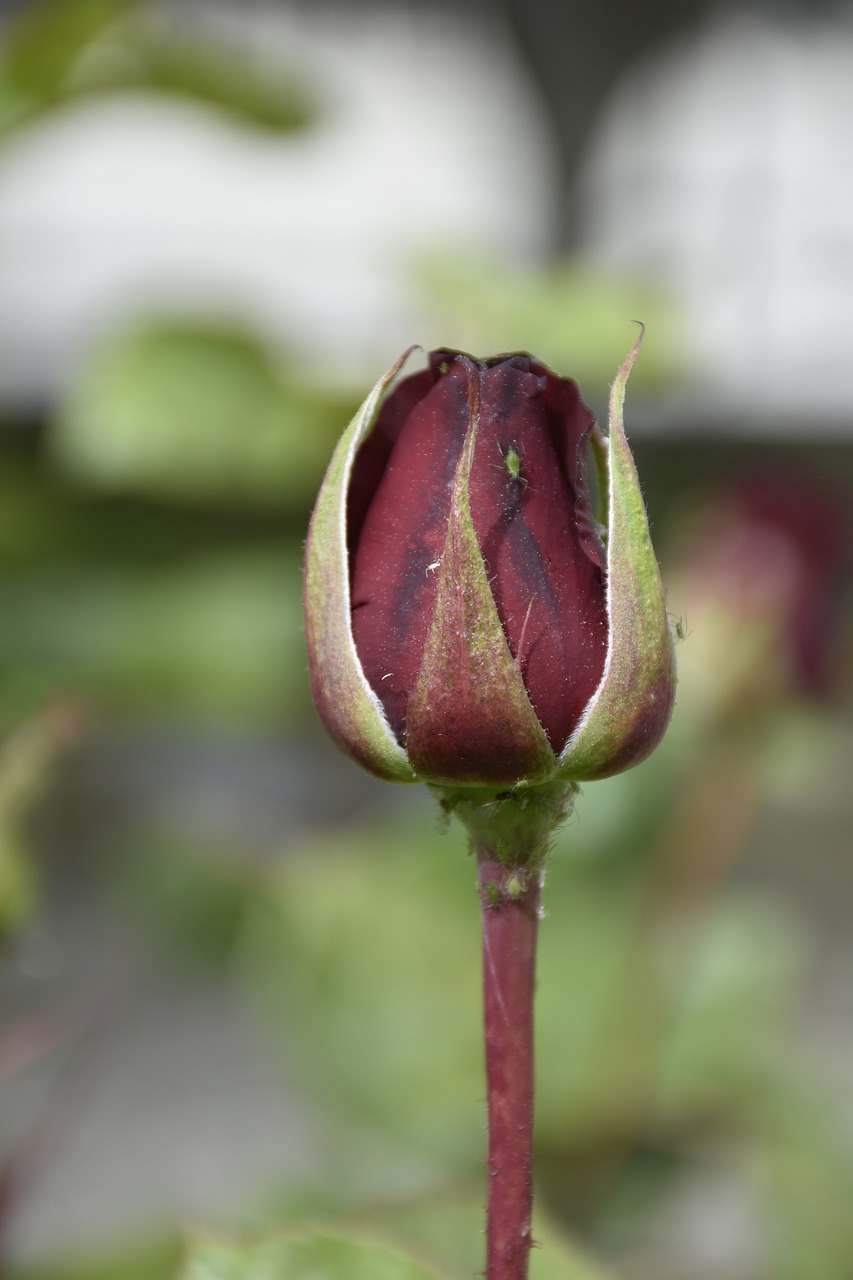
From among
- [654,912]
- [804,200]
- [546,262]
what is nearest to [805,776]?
[654,912]

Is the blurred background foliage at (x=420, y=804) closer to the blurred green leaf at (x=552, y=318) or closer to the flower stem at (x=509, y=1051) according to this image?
the blurred green leaf at (x=552, y=318)

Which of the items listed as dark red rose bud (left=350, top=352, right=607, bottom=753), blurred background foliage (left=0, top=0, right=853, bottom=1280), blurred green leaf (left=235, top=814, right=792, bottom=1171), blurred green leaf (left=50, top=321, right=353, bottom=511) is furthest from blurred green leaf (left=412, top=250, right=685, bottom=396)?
dark red rose bud (left=350, top=352, right=607, bottom=753)

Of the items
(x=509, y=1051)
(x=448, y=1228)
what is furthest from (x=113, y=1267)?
(x=509, y=1051)

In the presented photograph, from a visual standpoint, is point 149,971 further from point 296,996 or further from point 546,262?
point 546,262

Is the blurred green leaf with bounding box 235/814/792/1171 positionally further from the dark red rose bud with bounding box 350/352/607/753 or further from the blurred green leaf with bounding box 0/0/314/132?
the dark red rose bud with bounding box 350/352/607/753

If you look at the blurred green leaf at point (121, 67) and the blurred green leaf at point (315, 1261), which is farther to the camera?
the blurred green leaf at point (121, 67)

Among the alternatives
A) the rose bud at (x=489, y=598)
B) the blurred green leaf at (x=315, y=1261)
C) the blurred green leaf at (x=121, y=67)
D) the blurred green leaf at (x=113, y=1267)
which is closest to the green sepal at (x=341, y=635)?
the rose bud at (x=489, y=598)

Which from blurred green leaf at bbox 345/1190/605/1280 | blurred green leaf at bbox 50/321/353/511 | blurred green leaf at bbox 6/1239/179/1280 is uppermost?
blurred green leaf at bbox 50/321/353/511

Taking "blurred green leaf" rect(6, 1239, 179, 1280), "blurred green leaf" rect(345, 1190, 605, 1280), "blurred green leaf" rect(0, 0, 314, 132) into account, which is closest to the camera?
"blurred green leaf" rect(345, 1190, 605, 1280)
